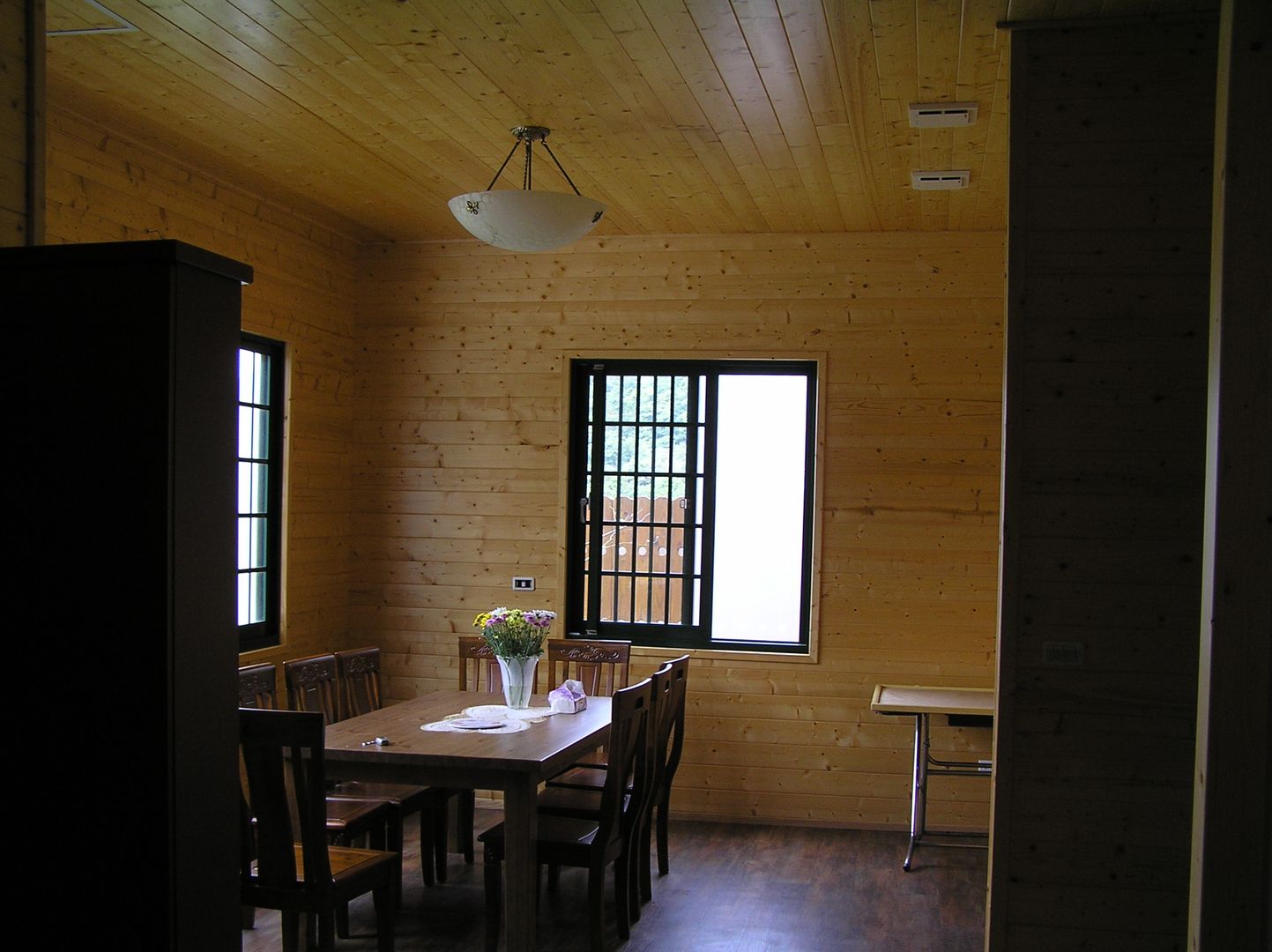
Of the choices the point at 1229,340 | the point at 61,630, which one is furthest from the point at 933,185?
the point at 61,630

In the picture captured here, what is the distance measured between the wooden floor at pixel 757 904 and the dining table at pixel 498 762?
54 centimetres

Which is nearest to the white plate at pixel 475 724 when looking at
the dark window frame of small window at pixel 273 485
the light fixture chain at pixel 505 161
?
the dark window frame of small window at pixel 273 485

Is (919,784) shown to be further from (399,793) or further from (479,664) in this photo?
(399,793)

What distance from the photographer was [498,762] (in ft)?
12.6

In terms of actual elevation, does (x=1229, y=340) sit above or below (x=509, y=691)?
above

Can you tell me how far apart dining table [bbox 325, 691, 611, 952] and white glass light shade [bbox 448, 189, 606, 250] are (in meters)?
1.79

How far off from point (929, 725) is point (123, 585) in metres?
4.67

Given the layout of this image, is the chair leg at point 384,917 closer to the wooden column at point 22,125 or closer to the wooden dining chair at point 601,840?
the wooden dining chair at point 601,840

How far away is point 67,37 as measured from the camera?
11.8ft

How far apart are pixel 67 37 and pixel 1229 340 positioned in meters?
3.36

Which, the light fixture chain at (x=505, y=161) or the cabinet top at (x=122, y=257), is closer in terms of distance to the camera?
the cabinet top at (x=122, y=257)

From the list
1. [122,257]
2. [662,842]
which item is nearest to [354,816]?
[662,842]

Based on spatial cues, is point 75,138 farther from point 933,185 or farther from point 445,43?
point 933,185

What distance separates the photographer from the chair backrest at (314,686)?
15.3 ft
